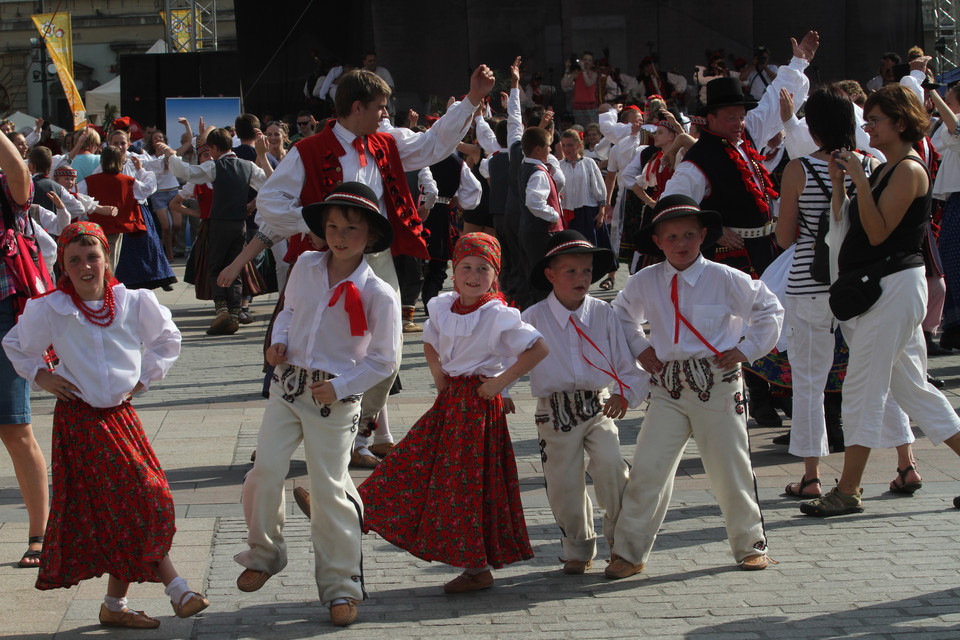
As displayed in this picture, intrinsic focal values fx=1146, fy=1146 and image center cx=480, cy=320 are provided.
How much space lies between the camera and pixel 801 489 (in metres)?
5.84

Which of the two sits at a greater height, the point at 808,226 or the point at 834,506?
the point at 808,226

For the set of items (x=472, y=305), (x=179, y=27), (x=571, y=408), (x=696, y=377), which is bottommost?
(x=571, y=408)

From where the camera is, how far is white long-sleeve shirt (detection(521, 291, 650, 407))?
15.4 feet

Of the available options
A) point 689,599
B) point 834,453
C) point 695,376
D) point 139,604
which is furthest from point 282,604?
point 834,453

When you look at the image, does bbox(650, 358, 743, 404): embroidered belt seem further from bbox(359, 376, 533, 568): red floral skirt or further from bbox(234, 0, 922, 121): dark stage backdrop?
bbox(234, 0, 922, 121): dark stage backdrop

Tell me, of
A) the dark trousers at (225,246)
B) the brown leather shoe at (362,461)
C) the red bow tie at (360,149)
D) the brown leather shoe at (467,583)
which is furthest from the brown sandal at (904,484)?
the dark trousers at (225,246)

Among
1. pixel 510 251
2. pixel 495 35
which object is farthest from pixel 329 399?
pixel 495 35

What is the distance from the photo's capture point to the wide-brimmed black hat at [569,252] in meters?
4.77

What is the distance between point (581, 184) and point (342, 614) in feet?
29.5

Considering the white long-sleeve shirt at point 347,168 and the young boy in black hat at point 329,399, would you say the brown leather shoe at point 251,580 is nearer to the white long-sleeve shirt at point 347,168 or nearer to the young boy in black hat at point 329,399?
the young boy in black hat at point 329,399

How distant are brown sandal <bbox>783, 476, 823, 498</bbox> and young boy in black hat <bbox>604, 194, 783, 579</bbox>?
1152 millimetres

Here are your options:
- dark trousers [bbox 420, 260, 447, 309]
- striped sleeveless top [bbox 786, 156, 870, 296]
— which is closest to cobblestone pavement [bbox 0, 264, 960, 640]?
striped sleeveless top [bbox 786, 156, 870, 296]

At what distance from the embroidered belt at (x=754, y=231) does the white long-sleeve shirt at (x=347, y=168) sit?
1691 mm

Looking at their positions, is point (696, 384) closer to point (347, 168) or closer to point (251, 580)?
point (251, 580)
